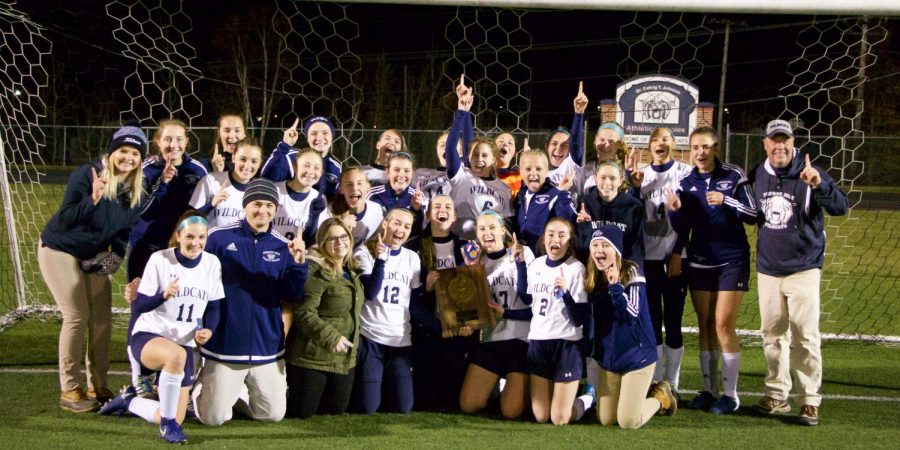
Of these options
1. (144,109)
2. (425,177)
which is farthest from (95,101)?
(425,177)

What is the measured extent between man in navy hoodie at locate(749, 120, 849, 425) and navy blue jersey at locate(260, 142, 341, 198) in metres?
2.79

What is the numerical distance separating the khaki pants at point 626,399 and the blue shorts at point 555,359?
0.16 m

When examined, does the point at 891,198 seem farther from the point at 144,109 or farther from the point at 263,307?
the point at 144,109

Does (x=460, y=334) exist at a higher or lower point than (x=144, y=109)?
lower

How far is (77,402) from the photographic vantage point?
5.31m

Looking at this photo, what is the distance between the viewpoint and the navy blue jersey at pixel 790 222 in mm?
5434

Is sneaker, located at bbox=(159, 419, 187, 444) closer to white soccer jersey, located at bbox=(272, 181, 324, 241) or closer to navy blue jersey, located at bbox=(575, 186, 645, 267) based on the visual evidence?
white soccer jersey, located at bbox=(272, 181, 324, 241)

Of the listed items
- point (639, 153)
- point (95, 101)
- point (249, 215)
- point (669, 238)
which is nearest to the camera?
point (249, 215)

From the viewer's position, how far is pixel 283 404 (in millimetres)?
Result: 5172

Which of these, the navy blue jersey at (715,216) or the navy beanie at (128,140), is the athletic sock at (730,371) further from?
the navy beanie at (128,140)

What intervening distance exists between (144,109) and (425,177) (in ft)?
92.4

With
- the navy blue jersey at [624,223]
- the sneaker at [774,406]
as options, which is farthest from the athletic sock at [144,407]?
the sneaker at [774,406]

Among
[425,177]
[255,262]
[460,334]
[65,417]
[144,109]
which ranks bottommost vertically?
[65,417]

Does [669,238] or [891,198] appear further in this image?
[891,198]
